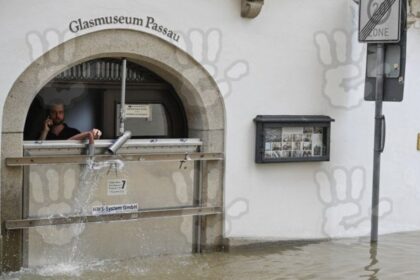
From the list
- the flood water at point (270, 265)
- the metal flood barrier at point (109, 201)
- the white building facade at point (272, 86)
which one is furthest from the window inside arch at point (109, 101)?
the flood water at point (270, 265)

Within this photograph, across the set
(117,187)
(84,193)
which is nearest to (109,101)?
(117,187)

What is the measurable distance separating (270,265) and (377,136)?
2035mm

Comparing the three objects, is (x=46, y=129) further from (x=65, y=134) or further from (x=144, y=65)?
(x=144, y=65)

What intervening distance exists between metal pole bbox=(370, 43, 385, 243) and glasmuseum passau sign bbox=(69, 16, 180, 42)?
2.29m

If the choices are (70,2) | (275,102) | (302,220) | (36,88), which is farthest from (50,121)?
(302,220)

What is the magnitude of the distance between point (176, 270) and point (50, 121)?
187 cm

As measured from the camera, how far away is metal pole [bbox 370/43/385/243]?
8523 millimetres

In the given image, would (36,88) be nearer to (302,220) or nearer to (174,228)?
(174,228)

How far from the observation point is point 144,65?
7.93 m

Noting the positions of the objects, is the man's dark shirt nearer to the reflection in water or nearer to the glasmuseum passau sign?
the reflection in water

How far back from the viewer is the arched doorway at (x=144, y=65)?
6.99 metres

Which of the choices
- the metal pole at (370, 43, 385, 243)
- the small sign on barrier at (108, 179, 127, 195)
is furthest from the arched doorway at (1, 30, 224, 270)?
the metal pole at (370, 43, 385, 243)

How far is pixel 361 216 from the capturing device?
909 cm

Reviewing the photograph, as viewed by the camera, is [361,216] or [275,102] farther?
[361,216]
